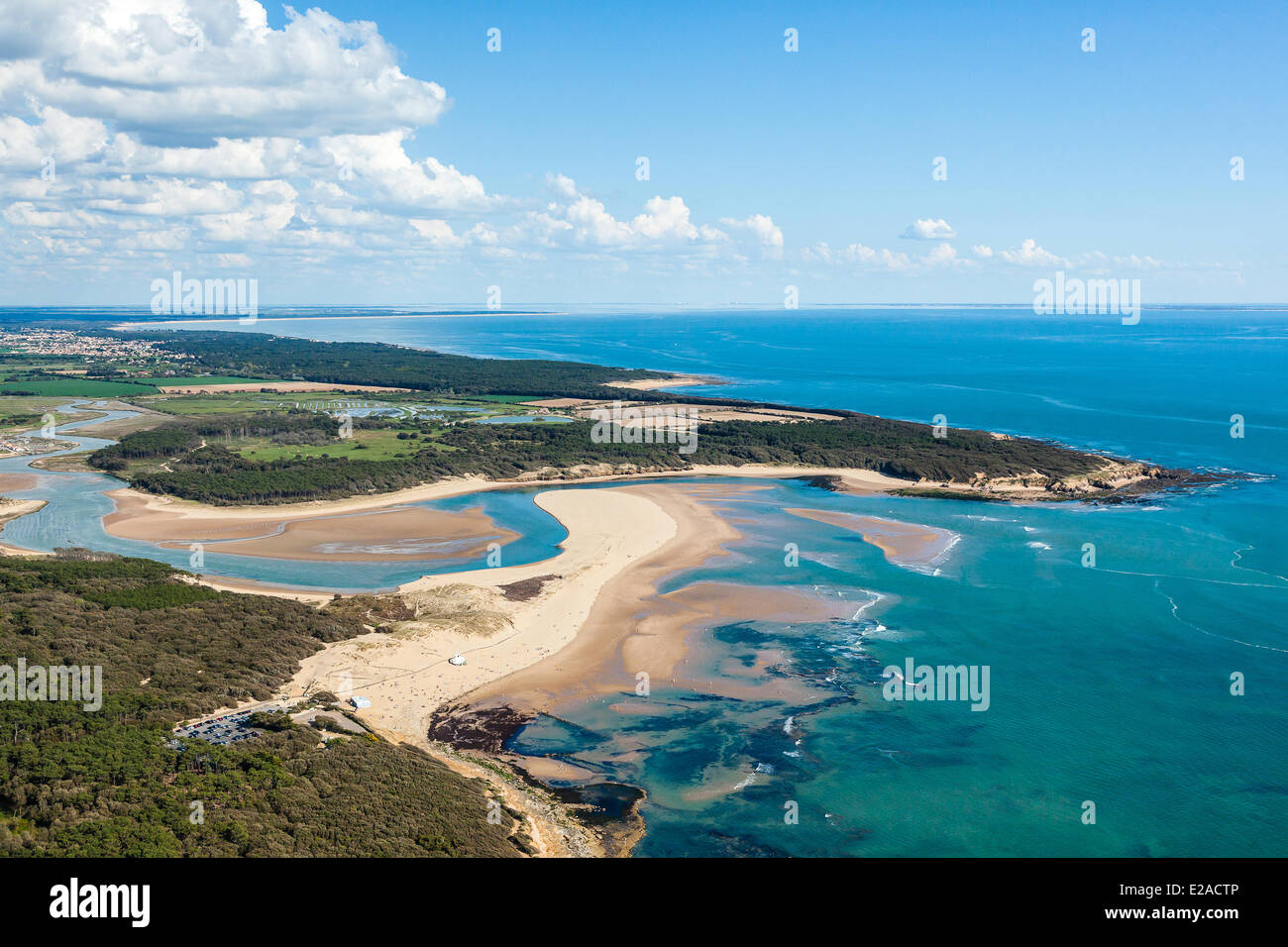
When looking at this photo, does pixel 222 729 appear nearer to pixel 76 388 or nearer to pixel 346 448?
pixel 346 448

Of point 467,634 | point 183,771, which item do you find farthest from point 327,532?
point 183,771

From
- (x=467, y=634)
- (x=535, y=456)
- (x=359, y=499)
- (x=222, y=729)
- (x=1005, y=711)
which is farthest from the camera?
(x=535, y=456)

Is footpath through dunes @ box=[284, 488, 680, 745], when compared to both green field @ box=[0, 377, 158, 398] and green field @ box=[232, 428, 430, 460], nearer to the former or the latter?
green field @ box=[232, 428, 430, 460]

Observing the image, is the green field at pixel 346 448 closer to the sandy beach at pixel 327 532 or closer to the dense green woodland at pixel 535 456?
the dense green woodland at pixel 535 456

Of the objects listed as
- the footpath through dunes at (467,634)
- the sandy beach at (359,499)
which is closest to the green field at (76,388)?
the sandy beach at (359,499)

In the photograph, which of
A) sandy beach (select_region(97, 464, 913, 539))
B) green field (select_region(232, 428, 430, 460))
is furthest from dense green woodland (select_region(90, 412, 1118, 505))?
green field (select_region(232, 428, 430, 460))
